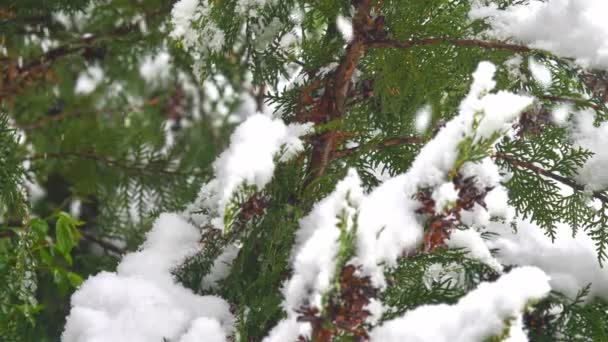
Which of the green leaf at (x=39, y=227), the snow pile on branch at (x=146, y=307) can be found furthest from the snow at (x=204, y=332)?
the green leaf at (x=39, y=227)

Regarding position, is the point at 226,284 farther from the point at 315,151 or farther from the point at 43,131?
the point at 43,131

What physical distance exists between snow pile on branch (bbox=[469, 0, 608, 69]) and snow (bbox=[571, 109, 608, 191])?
19 cm

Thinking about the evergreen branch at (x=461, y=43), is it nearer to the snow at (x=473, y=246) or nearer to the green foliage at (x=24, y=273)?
the snow at (x=473, y=246)

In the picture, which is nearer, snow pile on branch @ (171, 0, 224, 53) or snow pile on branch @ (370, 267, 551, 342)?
snow pile on branch @ (370, 267, 551, 342)

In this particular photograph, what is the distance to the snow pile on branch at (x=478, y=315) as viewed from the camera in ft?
1.98

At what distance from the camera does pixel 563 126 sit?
142 cm

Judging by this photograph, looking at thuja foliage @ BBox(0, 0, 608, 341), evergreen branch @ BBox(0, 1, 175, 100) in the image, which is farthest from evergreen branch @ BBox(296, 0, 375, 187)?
evergreen branch @ BBox(0, 1, 175, 100)

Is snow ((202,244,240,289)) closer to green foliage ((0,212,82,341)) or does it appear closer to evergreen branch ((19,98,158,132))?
green foliage ((0,212,82,341))

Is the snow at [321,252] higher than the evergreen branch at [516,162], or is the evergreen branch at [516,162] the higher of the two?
the evergreen branch at [516,162]

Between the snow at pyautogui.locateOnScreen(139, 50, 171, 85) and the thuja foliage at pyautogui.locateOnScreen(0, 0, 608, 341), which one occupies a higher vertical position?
the snow at pyautogui.locateOnScreen(139, 50, 171, 85)

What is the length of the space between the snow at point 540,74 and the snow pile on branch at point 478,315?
0.83 meters

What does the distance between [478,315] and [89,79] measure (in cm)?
184

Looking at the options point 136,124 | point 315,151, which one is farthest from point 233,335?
point 136,124

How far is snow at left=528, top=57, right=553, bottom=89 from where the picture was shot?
1363 millimetres
